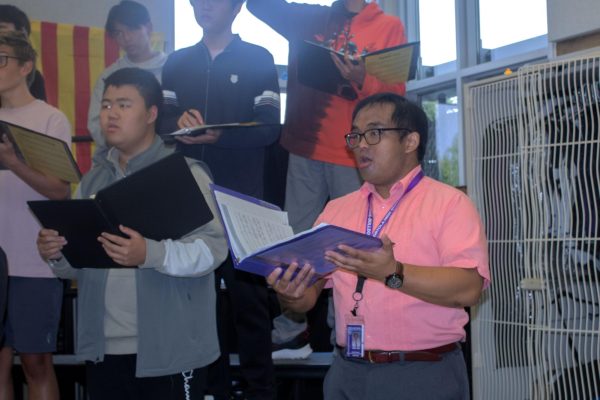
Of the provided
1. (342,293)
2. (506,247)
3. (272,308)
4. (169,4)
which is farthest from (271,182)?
(169,4)

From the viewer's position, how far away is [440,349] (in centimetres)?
212

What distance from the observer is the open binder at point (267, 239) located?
1777 millimetres

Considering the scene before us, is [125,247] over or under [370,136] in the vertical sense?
under

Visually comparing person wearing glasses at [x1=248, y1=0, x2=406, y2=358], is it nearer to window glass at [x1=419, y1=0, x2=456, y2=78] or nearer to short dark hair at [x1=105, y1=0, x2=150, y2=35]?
short dark hair at [x1=105, y1=0, x2=150, y2=35]

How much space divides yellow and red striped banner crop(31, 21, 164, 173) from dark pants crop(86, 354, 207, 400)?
3416mm

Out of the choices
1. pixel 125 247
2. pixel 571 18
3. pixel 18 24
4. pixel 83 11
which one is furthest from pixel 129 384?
pixel 83 11

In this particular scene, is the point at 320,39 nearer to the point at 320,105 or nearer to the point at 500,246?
the point at 320,105

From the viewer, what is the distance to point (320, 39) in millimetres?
3537

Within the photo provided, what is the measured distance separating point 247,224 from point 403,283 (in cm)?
43

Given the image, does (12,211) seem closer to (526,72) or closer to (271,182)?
(271,182)

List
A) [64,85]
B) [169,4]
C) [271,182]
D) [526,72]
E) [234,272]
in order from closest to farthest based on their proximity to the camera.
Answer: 1. [234,272]
2. [526,72]
3. [271,182]
4. [64,85]
5. [169,4]

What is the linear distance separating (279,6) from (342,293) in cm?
183

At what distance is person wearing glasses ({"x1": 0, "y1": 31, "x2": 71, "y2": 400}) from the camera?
307 cm

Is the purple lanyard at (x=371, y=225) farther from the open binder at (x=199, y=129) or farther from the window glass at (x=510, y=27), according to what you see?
the window glass at (x=510, y=27)
